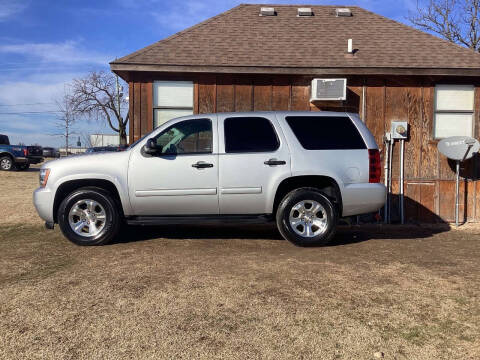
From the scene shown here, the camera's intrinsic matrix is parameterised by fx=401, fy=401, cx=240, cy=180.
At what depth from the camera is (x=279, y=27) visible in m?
9.95

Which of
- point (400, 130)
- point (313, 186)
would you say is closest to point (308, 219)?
point (313, 186)

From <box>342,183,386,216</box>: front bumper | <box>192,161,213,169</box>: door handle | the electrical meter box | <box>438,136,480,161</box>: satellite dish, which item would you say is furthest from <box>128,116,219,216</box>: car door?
<box>438,136,480,161</box>: satellite dish

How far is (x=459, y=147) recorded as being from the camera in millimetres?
7824

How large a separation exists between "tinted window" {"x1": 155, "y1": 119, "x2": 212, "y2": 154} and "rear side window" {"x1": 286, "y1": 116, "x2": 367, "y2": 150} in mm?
1236

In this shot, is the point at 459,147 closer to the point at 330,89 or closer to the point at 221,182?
the point at 330,89

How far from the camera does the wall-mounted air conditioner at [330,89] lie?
819cm

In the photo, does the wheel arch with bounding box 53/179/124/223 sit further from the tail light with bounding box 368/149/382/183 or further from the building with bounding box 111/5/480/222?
the tail light with bounding box 368/149/382/183

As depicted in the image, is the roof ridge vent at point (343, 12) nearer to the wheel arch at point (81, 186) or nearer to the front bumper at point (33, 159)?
the wheel arch at point (81, 186)

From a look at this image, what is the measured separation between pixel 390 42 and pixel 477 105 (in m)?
2.35

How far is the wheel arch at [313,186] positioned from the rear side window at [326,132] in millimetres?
450

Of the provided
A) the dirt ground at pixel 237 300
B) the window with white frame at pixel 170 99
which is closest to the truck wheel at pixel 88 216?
the dirt ground at pixel 237 300

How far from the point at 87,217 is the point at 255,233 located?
8.97 ft

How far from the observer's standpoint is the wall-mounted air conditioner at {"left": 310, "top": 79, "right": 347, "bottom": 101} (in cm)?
819

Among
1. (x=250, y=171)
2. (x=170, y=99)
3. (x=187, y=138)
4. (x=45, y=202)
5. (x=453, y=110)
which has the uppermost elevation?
(x=170, y=99)
